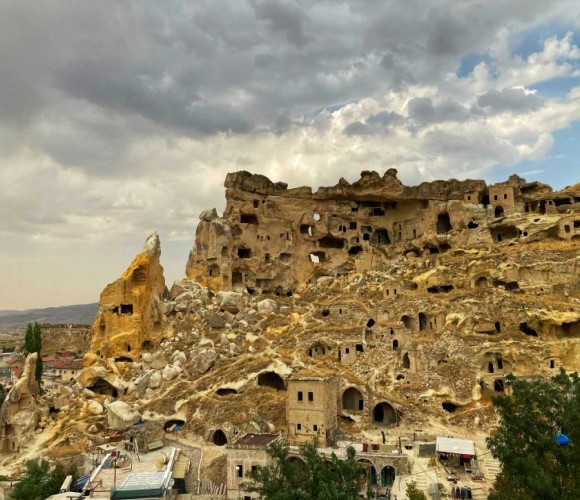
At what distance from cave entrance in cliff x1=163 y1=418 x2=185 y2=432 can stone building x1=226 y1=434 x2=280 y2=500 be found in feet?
23.5

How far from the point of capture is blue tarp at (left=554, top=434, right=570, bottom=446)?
18.5 m

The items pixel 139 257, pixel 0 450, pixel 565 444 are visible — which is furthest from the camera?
pixel 139 257

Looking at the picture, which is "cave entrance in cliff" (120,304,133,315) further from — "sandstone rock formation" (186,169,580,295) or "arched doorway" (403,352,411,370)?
"arched doorway" (403,352,411,370)

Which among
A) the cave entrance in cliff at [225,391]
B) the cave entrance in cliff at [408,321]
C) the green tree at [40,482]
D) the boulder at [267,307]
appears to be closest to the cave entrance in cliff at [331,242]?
the boulder at [267,307]

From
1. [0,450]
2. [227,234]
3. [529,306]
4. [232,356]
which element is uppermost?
[227,234]

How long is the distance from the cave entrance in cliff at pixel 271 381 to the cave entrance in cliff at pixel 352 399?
4.39m

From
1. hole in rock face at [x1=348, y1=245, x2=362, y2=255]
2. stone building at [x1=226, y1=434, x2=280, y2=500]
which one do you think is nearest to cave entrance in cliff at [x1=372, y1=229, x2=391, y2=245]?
hole in rock face at [x1=348, y1=245, x2=362, y2=255]

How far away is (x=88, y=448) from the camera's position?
31484 millimetres

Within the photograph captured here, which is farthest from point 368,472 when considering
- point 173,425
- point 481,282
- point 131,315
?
point 131,315

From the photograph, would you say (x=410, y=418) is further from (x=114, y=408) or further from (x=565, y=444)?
(x=114, y=408)

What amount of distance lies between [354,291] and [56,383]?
40292 mm

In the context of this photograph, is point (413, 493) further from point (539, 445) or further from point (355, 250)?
point (355, 250)

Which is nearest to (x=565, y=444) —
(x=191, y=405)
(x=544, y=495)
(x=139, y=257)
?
(x=544, y=495)

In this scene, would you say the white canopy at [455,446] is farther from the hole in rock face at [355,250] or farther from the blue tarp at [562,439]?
the hole in rock face at [355,250]
